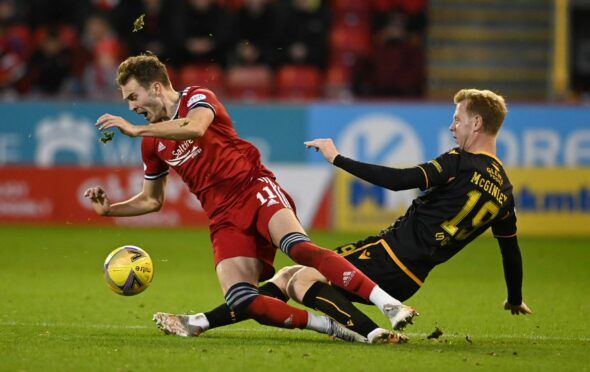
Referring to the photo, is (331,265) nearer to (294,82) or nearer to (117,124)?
(117,124)

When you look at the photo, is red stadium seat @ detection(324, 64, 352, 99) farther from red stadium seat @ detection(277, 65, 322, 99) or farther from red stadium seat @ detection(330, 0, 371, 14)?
red stadium seat @ detection(330, 0, 371, 14)

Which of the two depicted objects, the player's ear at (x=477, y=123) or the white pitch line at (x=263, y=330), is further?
the white pitch line at (x=263, y=330)

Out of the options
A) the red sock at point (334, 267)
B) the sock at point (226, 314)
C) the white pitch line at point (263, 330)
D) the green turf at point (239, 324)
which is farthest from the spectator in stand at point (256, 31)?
the red sock at point (334, 267)

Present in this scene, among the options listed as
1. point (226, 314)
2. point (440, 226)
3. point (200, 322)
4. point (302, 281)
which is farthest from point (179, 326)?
point (440, 226)

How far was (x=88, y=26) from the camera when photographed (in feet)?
55.8

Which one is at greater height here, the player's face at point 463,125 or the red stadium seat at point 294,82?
the player's face at point 463,125

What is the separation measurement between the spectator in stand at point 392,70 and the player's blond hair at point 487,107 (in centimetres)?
968

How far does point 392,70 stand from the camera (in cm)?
1647

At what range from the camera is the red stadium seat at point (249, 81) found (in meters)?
16.6

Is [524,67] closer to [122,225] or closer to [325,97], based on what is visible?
[325,97]

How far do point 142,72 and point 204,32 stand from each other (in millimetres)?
9997

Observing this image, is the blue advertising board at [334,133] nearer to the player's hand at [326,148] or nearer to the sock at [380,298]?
the player's hand at [326,148]

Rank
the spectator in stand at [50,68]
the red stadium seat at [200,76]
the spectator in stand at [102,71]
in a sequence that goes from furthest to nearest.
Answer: the red stadium seat at [200,76] → the spectator in stand at [50,68] → the spectator in stand at [102,71]

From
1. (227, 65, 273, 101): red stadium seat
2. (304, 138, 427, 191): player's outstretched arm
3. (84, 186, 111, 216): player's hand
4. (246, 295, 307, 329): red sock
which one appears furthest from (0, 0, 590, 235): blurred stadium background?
(304, 138, 427, 191): player's outstretched arm
